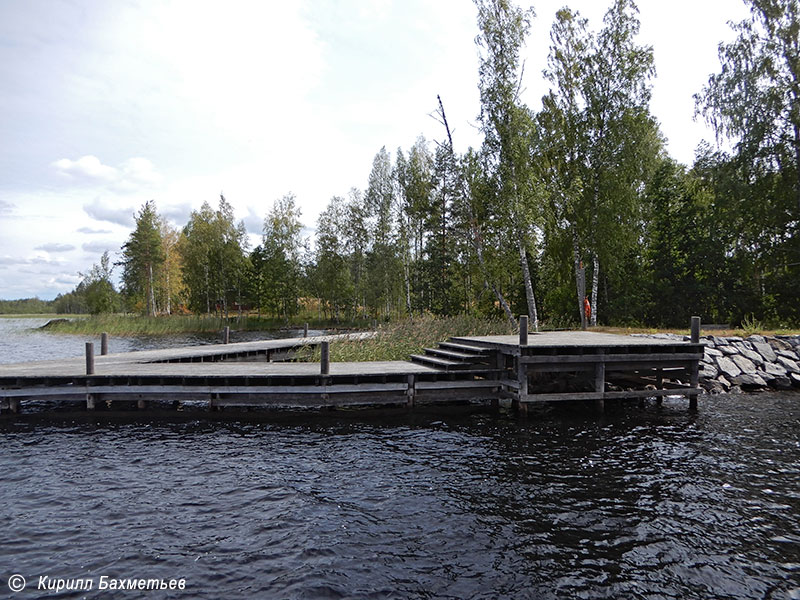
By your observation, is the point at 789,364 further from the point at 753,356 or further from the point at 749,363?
the point at 749,363

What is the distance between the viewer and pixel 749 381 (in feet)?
54.0

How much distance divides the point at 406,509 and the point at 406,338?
39.6 feet

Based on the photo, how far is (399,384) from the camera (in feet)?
41.7

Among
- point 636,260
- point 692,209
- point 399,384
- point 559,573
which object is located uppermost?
point 692,209

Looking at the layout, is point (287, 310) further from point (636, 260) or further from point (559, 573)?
point (559, 573)

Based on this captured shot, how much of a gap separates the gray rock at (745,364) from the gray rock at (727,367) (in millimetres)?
176

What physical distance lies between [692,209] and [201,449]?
2572 cm

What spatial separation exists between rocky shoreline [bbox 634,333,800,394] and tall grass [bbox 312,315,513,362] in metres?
6.73

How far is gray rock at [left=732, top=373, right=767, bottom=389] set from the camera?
647 inches

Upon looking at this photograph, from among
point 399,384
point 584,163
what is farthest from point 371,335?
point 584,163

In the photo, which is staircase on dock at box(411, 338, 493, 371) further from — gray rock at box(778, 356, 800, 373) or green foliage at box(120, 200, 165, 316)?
green foliage at box(120, 200, 165, 316)

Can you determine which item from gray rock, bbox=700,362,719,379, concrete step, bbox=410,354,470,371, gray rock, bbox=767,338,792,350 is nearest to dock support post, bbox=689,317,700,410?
gray rock, bbox=700,362,719,379

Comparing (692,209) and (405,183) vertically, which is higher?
(405,183)

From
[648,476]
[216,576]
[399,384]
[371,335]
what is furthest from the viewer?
[371,335]
